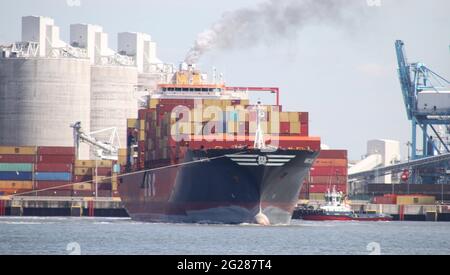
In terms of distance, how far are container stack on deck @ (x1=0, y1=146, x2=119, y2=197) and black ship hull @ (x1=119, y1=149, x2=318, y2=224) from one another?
1466 inches

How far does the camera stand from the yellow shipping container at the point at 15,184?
130375mm

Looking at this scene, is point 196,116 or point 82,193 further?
point 82,193

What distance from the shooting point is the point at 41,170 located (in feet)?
425

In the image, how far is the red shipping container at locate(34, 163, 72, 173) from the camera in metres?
130

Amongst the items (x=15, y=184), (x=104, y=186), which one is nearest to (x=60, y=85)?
(x=104, y=186)

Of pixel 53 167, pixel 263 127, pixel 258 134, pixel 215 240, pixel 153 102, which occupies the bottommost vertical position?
pixel 215 240

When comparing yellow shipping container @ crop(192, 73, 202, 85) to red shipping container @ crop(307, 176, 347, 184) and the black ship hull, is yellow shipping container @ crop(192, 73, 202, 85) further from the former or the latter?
red shipping container @ crop(307, 176, 347, 184)

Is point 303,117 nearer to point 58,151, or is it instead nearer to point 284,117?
point 284,117

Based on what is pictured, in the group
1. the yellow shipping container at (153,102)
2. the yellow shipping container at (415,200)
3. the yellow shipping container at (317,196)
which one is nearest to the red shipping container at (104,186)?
the yellow shipping container at (317,196)

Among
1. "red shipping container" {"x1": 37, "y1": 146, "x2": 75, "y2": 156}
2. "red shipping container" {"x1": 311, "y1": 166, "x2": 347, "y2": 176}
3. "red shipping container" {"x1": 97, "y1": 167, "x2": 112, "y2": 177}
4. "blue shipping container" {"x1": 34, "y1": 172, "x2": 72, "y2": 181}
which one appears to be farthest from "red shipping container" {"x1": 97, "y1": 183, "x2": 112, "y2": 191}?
"red shipping container" {"x1": 311, "y1": 166, "x2": 347, "y2": 176}

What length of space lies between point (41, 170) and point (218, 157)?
45.6 meters

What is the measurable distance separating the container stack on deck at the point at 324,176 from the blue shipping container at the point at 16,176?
25393 millimetres

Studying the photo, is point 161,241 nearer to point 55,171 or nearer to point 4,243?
point 4,243

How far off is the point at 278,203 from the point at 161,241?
20.1 m
